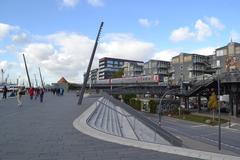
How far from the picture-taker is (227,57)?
9225 centimetres

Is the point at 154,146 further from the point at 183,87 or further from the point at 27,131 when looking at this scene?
the point at 183,87

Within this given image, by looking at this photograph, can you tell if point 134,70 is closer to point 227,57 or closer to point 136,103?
point 227,57

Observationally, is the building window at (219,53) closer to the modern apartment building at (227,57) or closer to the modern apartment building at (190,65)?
the modern apartment building at (227,57)

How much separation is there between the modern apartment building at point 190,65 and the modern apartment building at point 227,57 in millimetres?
8636

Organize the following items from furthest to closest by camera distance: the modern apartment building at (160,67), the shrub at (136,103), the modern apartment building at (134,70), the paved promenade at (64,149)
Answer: the modern apartment building at (134,70) < the modern apartment building at (160,67) < the shrub at (136,103) < the paved promenade at (64,149)

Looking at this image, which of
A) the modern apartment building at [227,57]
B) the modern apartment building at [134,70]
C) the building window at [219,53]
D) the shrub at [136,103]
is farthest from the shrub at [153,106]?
the modern apartment building at [134,70]

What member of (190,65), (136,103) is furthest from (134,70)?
(136,103)

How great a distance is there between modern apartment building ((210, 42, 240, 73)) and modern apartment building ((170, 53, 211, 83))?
864cm

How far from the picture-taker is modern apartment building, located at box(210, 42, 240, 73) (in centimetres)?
8631

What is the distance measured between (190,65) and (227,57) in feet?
59.3

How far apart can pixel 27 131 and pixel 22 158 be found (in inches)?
146

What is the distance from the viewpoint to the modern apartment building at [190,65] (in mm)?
107812

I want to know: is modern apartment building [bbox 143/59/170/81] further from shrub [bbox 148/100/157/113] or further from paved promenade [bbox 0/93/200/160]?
paved promenade [bbox 0/93/200/160]

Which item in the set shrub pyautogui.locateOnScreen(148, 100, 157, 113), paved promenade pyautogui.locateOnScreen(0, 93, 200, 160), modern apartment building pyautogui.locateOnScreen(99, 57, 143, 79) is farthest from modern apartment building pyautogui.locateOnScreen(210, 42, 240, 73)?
modern apartment building pyautogui.locateOnScreen(99, 57, 143, 79)
